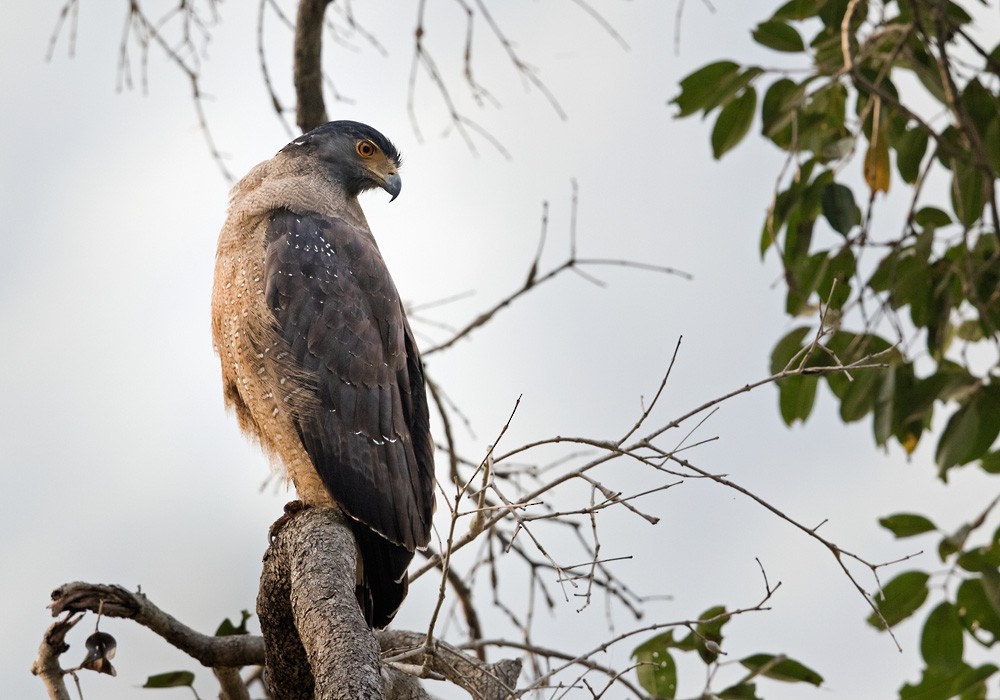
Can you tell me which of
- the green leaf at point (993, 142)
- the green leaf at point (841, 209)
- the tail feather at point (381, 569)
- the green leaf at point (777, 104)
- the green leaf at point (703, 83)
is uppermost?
the green leaf at point (703, 83)

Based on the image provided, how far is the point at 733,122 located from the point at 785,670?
2121 mm

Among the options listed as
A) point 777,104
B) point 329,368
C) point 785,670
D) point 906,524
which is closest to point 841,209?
point 777,104

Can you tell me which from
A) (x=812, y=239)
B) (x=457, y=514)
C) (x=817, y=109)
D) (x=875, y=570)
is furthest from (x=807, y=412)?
(x=457, y=514)

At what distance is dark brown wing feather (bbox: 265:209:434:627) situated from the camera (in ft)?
11.4

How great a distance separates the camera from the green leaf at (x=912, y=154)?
461 cm

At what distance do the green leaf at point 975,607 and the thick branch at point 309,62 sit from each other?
318 centimetres

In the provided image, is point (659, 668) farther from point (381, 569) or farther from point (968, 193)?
point (968, 193)

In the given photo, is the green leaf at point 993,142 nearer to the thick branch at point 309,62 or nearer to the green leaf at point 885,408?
the green leaf at point 885,408

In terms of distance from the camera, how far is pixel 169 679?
3.46 meters

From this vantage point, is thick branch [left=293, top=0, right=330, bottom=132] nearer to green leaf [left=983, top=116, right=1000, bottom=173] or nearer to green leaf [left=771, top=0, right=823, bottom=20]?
green leaf [left=771, top=0, right=823, bottom=20]

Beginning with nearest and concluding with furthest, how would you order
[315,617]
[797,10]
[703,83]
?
[315,617] → [703,83] → [797,10]

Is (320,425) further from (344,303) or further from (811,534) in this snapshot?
(811,534)

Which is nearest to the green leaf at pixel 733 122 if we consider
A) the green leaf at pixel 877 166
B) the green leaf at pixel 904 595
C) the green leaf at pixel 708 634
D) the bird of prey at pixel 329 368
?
the green leaf at pixel 877 166

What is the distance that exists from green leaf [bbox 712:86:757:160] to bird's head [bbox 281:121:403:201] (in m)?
1.25
